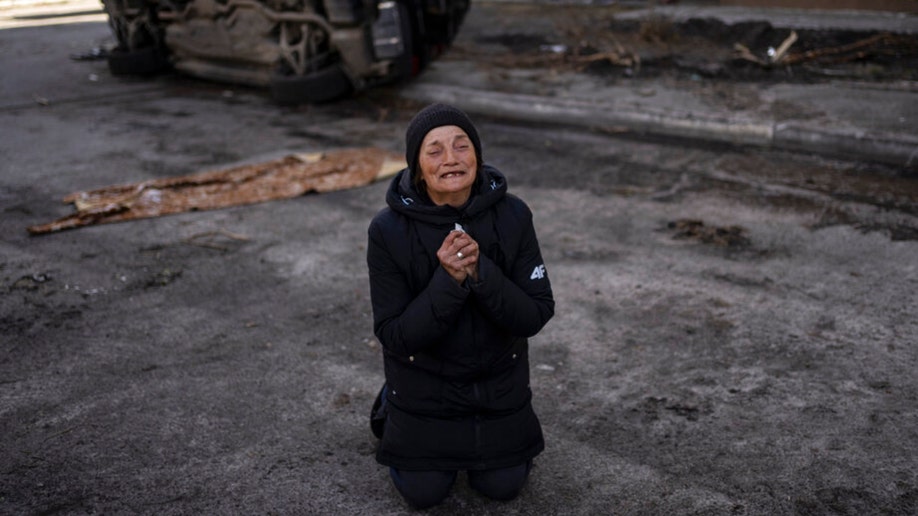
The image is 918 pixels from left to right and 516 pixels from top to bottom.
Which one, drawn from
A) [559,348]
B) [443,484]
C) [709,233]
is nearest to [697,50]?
[709,233]

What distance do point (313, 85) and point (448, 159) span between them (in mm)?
6778

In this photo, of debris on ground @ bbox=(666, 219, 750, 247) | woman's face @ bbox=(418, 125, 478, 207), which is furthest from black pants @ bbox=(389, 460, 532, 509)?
debris on ground @ bbox=(666, 219, 750, 247)

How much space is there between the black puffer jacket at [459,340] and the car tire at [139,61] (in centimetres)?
984

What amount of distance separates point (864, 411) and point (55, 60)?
1342 cm

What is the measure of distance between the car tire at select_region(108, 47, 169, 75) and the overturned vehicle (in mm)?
804

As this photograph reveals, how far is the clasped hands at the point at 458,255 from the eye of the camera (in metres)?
2.78

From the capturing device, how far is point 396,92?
998 centimetres

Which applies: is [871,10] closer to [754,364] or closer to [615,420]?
[754,364]

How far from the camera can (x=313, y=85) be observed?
9406mm

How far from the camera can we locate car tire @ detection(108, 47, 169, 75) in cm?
1189

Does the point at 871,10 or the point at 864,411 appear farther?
the point at 871,10

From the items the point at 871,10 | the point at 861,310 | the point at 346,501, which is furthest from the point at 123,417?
the point at 871,10

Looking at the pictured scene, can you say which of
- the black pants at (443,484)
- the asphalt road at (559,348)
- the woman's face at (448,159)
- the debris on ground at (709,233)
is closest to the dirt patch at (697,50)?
the asphalt road at (559,348)

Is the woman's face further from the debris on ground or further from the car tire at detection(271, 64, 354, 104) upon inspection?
the car tire at detection(271, 64, 354, 104)
